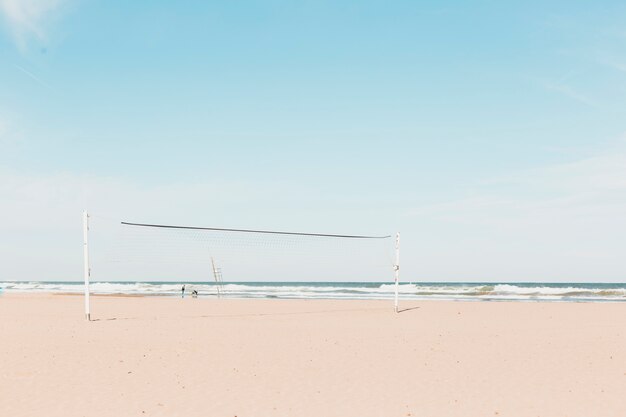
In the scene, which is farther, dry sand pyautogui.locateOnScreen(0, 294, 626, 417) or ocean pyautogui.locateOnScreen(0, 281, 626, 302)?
ocean pyautogui.locateOnScreen(0, 281, 626, 302)

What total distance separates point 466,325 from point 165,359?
468 inches

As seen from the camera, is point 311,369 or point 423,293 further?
point 423,293

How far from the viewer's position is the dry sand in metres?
8.84

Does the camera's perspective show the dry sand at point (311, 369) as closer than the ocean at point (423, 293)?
Yes

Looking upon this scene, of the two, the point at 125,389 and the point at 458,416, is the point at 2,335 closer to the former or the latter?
A: the point at 125,389

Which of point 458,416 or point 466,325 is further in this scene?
point 466,325

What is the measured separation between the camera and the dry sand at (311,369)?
884cm

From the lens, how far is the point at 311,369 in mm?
11719

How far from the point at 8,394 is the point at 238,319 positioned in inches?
554

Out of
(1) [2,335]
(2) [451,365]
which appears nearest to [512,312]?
(2) [451,365]

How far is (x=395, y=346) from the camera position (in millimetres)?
14906

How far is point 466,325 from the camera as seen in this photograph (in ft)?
67.7

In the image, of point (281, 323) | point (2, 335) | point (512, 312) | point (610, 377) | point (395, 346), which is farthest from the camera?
point (512, 312)

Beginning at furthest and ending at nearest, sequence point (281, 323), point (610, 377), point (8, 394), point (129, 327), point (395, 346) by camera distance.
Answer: point (281, 323) < point (129, 327) < point (395, 346) < point (610, 377) < point (8, 394)
